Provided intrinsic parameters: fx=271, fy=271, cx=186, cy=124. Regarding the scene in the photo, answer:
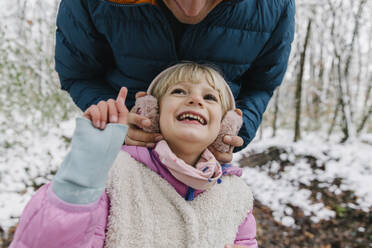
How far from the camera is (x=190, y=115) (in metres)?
1.37

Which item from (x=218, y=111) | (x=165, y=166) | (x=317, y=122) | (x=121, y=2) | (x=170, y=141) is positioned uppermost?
(x=121, y=2)

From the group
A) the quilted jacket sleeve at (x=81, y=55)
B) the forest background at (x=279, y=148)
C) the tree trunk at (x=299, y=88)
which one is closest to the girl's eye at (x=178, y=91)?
the quilted jacket sleeve at (x=81, y=55)

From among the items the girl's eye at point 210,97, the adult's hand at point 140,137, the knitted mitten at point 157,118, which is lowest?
the adult's hand at point 140,137

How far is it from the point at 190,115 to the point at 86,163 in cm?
60

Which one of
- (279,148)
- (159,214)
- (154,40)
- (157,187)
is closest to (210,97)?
(154,40)

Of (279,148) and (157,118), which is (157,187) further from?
(279,148)

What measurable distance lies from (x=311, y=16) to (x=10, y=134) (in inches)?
285

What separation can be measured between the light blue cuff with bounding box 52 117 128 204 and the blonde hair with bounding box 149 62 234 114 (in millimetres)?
578

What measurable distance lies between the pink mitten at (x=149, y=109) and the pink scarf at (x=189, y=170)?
0.33ft

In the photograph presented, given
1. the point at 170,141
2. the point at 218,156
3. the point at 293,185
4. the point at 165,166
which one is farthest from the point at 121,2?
the point at 293,185

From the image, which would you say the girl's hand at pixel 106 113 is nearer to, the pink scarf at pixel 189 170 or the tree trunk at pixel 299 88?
the pink scarf at pixel 189 170

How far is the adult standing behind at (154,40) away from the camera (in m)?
1.31

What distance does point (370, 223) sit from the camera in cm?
410

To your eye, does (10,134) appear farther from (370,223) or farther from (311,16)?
(311,16)
